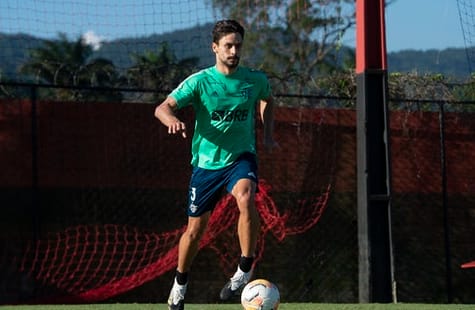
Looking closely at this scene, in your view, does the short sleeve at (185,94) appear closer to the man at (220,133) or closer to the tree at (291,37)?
the man at (220,133)

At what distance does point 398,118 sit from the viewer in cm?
1334

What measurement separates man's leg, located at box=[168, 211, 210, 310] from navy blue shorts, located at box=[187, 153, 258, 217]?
67 millimetres

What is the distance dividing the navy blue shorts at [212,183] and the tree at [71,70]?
375cm

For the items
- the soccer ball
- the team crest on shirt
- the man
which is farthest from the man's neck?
the soccer ball

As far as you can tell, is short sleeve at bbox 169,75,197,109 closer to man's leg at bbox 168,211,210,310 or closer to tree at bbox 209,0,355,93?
man's leg at bbox 168,211,210,310

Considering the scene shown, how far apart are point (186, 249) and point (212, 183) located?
1.84ft

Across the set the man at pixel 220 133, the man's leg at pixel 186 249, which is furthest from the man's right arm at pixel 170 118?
the man's leg at pixel 186 249

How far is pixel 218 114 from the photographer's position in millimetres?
8742

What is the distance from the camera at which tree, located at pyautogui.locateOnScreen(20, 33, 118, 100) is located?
13.6 meters

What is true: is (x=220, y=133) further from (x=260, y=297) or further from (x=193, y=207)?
(x=260, y=297)

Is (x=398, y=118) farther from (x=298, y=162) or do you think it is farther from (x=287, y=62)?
(x=287, y=62)

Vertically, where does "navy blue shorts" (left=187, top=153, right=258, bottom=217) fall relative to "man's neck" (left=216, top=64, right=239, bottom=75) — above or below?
below

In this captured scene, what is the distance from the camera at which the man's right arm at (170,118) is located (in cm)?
809

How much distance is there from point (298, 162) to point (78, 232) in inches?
105
